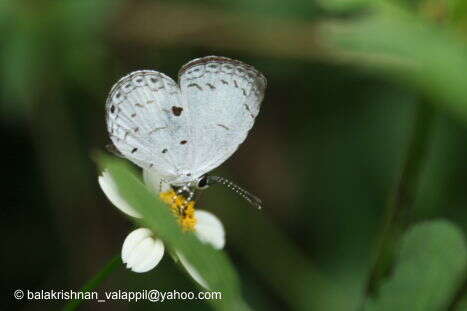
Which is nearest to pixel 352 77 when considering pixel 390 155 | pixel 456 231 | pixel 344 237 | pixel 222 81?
pixel 390 155

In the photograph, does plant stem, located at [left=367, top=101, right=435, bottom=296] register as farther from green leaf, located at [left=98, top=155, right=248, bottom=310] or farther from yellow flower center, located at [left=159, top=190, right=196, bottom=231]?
green leaf, located at [left=98, top=155, right=248, bottom=310]

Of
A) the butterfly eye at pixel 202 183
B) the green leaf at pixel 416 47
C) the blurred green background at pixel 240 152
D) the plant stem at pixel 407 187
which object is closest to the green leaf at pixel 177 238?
the plant stem at pixel 407 187

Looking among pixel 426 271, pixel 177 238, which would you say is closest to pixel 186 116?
pixel 426 271

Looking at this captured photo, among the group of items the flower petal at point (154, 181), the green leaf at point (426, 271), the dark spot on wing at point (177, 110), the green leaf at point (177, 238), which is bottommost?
the flower petal at point (154, 181)
